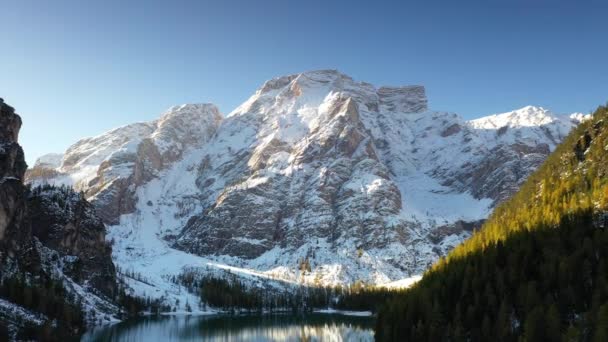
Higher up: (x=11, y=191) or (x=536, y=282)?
(x=11, y=191)

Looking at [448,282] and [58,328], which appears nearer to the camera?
[448,282]

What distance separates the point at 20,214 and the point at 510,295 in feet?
488

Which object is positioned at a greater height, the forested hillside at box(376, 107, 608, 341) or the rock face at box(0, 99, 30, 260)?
the rock face at box(0, 99, 30, 260)

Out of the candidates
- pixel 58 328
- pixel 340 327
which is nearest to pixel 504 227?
pixel 340 327

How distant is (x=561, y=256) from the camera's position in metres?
106

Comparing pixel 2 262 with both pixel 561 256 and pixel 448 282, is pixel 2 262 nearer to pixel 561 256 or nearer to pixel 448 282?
pixel 448 282

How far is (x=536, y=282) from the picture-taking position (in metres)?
104

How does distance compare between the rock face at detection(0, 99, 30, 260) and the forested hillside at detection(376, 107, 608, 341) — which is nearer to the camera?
the forested hillside at detection(376, 107, 608, 341)

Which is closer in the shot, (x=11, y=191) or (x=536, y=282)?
(x=536, y=282)

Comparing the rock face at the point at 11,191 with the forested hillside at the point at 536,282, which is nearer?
the forested hillside at the point at 536,282

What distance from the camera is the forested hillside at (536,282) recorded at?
297 ft

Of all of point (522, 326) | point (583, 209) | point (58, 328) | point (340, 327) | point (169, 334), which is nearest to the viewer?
point (522, 326)

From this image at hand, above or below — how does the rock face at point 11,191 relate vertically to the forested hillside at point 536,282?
above

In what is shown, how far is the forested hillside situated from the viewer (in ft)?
297
